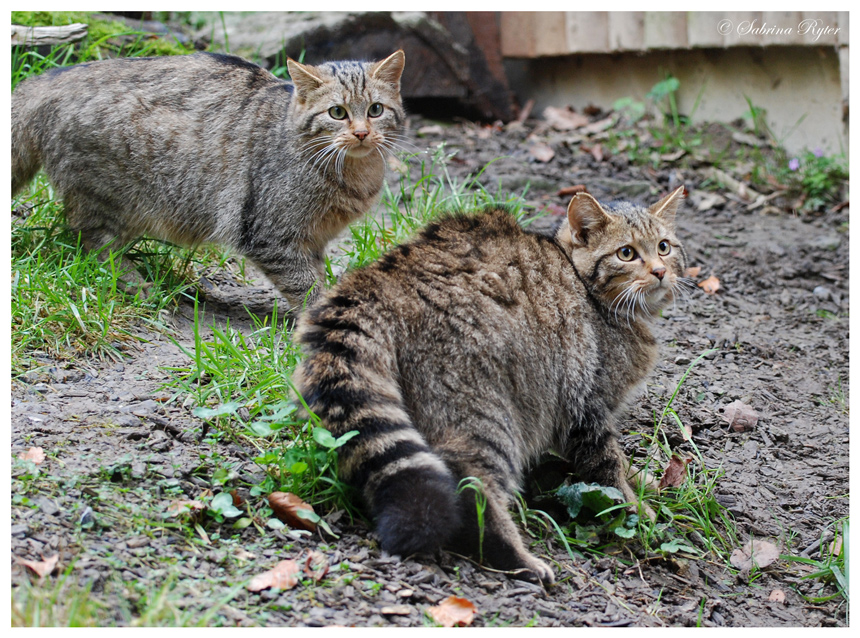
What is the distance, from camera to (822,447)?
407 centimetres

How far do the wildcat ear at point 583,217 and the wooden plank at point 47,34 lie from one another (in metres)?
4.03

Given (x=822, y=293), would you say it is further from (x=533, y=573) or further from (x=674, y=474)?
(x=533, y=573)

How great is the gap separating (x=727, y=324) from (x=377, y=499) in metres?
3.31

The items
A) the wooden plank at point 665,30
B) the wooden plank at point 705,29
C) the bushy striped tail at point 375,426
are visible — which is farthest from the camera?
the wooden plank at point 665,30

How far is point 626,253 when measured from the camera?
3506 mm

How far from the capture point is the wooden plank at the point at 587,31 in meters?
7.82

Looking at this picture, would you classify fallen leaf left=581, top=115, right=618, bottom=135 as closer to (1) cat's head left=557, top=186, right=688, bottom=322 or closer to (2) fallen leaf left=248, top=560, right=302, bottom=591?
(1) cat's head left=557, top=186, right=688, bottom=322

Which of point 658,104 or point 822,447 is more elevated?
point 658,104

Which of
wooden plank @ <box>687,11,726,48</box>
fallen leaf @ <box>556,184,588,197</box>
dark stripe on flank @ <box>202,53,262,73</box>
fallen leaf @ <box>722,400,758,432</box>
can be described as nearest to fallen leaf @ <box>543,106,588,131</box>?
wooden plank @ <box>687,11,726,48</box>

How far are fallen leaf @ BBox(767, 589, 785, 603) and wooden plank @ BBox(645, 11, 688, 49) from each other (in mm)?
5546

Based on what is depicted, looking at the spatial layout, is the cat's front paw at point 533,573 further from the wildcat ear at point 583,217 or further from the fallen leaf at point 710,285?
the fallen leaf at point 710,285

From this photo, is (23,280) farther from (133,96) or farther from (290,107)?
(290,107)

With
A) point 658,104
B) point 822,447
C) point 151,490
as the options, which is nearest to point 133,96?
point 151,490

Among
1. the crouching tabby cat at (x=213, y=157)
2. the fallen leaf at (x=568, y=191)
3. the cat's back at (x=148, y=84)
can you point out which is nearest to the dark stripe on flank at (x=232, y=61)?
the cat's back at (x=148, y=84)
